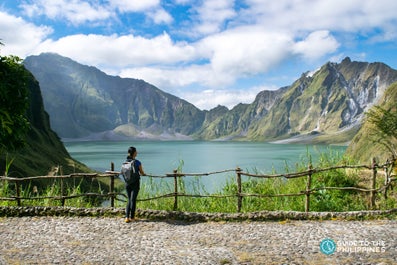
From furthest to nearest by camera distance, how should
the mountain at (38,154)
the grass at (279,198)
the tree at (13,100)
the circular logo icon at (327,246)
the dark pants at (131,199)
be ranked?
the mountain at (38,154) → the tree at (13,100) → the grass at (279,198) → the dark pants at (131,199) → the circular logo icon at (327,246)

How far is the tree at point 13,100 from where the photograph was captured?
16.5m

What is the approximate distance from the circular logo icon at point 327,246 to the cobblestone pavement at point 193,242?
23 millimetres

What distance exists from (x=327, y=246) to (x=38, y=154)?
63.8 metres

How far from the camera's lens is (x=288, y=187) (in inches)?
486

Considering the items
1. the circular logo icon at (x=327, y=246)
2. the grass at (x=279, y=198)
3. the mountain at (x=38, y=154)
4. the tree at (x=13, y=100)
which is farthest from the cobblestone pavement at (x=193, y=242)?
the mountain at (x=38, y=154)

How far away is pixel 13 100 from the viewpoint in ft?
56.6

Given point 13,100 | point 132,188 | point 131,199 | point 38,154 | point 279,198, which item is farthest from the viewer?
point 38,154

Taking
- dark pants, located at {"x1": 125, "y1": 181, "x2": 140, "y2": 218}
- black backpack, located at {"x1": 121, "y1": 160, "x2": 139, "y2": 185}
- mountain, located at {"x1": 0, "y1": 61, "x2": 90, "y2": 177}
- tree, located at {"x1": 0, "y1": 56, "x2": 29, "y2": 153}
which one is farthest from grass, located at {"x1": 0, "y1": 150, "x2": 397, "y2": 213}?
mountain, located at {"x1": 0, "y1": 61, "x2": 90, "y2": 177}

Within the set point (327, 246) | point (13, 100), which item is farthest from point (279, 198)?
point (13, 100)

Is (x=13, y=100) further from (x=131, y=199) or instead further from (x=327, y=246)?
(x=327, y=246)

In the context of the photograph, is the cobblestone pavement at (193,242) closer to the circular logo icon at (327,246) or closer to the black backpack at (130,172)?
the circular logo icon at (327,246)

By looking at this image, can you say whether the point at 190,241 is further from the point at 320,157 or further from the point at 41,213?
the point at 320,157

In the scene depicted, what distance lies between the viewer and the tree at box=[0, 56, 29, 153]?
16.5 m

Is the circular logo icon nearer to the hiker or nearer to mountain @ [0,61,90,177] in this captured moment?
the hiker
